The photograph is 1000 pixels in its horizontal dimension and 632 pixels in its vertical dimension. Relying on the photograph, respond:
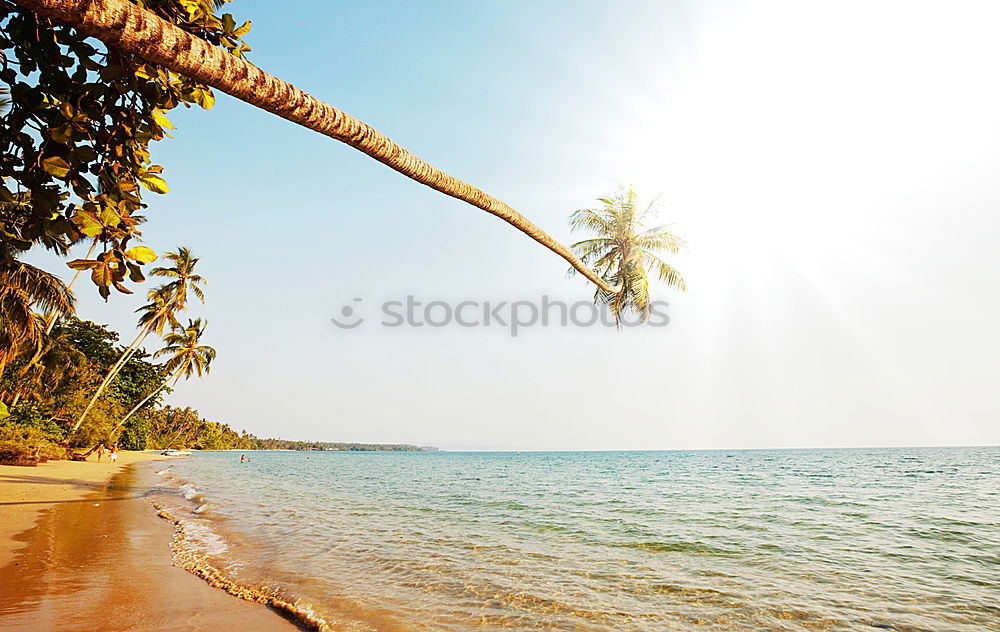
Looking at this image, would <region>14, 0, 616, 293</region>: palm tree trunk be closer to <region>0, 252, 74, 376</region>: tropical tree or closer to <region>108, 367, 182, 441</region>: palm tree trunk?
<region>0, 252, 74, 376</region>: tropical tree

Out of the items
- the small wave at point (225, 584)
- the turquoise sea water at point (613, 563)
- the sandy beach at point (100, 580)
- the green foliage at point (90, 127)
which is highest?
the green foliage at point (90, 127)

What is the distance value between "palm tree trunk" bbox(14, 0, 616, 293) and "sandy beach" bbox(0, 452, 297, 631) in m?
4.95

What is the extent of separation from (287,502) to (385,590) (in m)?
12.7

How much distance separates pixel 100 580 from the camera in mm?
6762

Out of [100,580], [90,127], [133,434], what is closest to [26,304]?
[100,580]

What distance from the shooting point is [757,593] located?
7.56 m

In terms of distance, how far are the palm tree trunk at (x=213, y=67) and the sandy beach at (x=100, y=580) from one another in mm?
4953

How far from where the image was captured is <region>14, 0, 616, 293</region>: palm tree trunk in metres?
2.43

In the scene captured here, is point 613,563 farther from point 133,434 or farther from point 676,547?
point 133,434

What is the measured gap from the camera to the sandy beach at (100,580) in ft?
17.6

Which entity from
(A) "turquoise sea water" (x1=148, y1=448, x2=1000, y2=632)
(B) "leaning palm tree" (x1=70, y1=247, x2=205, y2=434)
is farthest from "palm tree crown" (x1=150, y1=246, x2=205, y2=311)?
(A) "turquoise sea water" (x1=148, y1=448, x2=1000, y2=632)

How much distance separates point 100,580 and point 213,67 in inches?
280

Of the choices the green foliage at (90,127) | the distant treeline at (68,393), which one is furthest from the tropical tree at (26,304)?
the green foliage at (90,127)

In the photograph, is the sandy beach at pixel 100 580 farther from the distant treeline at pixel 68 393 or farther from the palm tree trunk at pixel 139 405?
the palm tree trunk at pixel 139 405
